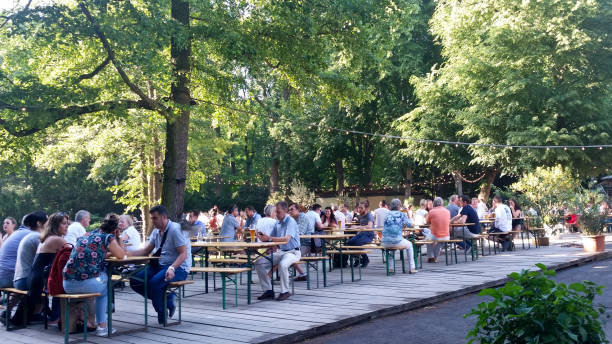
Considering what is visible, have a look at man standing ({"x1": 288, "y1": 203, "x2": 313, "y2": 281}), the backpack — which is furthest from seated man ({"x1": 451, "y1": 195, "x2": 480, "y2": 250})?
the backpack

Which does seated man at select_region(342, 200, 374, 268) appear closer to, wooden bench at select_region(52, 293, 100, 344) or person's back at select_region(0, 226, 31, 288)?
person's back at select_region(0, 226, 31, 288)

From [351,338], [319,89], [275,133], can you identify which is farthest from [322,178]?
[351,338]

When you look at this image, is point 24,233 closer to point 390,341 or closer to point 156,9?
point 390,341

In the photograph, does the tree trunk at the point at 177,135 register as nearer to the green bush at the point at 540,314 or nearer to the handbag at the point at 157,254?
the handbag at the point at 157,254

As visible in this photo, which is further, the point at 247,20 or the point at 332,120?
the point at 332,120

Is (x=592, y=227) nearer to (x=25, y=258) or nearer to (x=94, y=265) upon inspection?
(x=94, y=265)

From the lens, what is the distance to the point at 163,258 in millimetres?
7270

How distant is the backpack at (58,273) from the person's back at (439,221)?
26.6ft

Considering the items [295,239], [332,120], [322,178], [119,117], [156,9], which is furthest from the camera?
[322,178]

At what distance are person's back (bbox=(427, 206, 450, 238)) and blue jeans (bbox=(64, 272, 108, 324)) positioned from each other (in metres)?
7.87

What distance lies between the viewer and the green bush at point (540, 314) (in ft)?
8.95

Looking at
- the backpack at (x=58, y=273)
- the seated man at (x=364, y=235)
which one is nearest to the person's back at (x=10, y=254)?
the backpack at (x=58, y=273)

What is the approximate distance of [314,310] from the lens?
24.5ft

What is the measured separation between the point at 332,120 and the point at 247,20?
19.3 m
